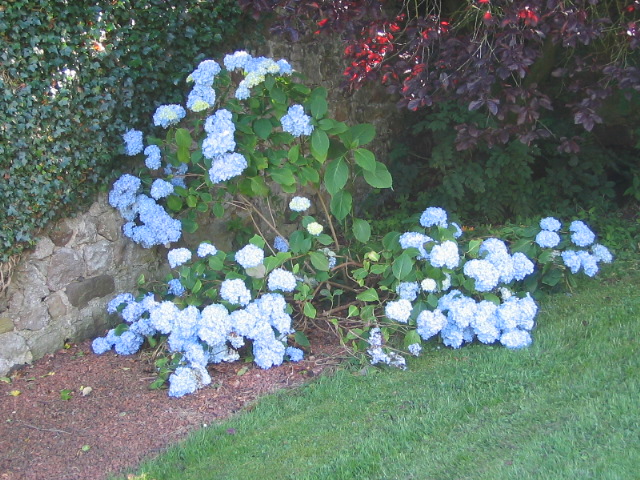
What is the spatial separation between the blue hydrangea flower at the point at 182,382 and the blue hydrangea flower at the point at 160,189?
1.11 metres

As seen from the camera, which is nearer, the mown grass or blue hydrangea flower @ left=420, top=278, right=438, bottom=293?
the mown grass

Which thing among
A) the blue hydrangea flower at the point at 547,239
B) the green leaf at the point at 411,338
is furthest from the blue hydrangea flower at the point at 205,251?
the blue hydrangea flower at the point at 547,239

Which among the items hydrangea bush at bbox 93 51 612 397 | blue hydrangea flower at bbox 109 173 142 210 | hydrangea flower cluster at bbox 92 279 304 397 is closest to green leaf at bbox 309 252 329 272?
hydrangea bush at bbox 93 51 612 397

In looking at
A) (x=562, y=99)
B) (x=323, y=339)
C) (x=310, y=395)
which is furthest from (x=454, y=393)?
(x=562, y=99)

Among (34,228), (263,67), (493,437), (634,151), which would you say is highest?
(263,67)

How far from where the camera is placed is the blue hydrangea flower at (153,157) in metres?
4.14

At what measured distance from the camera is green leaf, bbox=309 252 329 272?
13.1 feet

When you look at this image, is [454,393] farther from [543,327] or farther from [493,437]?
[543,327]

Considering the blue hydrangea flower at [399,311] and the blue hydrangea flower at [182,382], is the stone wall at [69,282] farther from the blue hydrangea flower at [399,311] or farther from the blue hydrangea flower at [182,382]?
the blue hydrangea flower at [399,311]

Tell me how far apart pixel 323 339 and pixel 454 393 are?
1161 mm

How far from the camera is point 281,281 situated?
384cm

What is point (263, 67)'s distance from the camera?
12.5 feet

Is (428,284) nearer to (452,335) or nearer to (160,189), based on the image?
(452,335)

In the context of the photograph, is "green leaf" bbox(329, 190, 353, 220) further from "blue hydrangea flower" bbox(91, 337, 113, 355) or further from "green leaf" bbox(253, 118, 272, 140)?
"blue hydrangea flower" bbox(91, 337, 113, 355)
